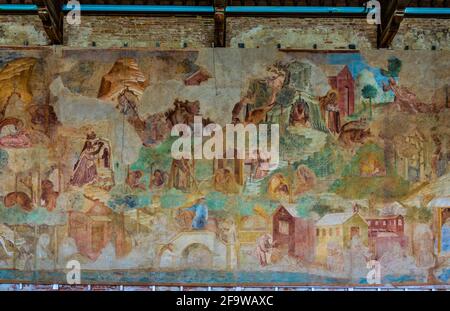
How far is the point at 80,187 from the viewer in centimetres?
1329

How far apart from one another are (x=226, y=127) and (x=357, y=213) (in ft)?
10.2

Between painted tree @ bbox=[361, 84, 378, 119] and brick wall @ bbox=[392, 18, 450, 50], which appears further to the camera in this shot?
brick wall @ bbox=[392, 18, 450, 50]

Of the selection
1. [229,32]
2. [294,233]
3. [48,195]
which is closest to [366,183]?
[294,233]

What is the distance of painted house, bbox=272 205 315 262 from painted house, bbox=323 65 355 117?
244cm

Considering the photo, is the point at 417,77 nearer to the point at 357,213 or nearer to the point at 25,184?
the point at 357,213

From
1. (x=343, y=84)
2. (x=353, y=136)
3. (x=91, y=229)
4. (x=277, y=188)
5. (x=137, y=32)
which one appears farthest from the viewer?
(x=137, y=32)

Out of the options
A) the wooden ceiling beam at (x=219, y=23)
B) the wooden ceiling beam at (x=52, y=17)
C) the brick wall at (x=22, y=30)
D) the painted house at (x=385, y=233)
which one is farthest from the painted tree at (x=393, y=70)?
the brick wall at (x=22, y=30)

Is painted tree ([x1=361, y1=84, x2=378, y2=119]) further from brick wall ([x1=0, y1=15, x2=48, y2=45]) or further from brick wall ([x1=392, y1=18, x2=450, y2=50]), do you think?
brick wall ([x1=0, y1=15, x2=48, y2=45])

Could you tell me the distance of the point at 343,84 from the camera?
13508 millimetres

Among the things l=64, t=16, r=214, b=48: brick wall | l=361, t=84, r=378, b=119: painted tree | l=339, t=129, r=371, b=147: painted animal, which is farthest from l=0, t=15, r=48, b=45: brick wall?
l=361, t=84, r=378, b=119: painted tree

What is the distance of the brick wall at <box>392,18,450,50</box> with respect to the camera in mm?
13698

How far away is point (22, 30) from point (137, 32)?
234 centimetres

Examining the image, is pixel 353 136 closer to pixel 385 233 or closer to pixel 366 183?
pixel 366 183

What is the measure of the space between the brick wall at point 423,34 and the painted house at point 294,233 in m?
4.05
